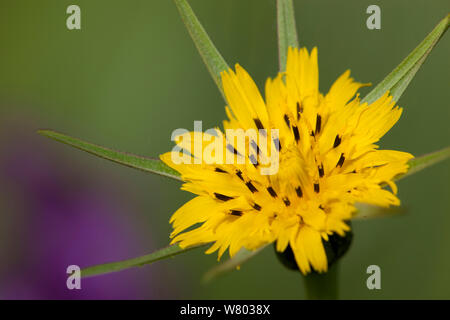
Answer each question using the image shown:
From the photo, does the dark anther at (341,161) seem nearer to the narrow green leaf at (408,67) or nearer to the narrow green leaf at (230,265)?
the narrow green leaf at (408,67)

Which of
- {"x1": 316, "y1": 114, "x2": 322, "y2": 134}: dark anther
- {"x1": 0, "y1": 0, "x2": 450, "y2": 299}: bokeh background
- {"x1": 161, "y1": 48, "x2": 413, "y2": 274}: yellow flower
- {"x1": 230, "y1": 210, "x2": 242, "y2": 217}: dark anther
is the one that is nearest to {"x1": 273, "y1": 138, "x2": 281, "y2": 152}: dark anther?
{"x1": 161, "y1": 48, "x2": 413, "y2": 274}: yellow flower

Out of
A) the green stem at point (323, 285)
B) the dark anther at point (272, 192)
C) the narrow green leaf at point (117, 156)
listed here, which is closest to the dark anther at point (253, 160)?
the dark anther at point (272, 192)

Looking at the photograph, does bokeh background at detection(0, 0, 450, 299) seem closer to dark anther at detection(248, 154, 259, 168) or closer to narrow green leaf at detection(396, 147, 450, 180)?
dark anther at detection(248, 154, 259, 168)

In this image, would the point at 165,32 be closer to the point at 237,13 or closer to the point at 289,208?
the point at 237,13

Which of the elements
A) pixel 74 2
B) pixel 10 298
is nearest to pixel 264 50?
pixel 74 2

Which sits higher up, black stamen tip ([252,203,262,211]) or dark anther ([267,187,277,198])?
dark anther ([267,187,277,198])

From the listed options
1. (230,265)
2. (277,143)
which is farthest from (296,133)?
(230,265)

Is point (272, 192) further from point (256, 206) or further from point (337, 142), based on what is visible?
point (337, 142)
